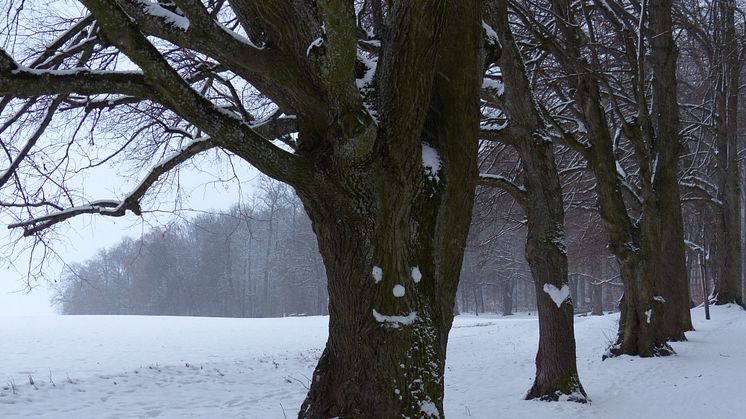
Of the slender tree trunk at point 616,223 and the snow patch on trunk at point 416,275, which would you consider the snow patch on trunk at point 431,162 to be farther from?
the slender tree trunk at point 616,223

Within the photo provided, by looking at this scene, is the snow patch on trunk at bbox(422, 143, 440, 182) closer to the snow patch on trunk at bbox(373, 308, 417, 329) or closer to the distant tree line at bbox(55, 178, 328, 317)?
the snow patch on trunk at bbox(373, 308, 417, 329)

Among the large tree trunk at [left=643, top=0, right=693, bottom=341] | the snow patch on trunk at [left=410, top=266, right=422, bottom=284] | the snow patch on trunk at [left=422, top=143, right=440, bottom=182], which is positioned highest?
the large tree trunk at [left=643, top=0, right=693, bottom=341]

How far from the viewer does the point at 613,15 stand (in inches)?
428

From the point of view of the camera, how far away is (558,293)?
24.0 feet

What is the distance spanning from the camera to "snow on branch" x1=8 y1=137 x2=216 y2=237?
606 cm

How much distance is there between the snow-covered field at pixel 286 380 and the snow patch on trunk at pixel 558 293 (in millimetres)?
1283

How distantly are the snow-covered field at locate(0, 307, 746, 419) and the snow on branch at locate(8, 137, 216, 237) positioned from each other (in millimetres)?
2847

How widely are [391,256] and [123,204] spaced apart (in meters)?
3.82

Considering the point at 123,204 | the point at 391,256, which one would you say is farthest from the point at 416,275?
the point at 123,204

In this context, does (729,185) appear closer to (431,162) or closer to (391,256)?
(431,162)

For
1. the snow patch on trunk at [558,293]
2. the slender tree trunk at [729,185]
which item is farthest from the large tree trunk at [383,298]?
the slender tree trunk at [729,185]

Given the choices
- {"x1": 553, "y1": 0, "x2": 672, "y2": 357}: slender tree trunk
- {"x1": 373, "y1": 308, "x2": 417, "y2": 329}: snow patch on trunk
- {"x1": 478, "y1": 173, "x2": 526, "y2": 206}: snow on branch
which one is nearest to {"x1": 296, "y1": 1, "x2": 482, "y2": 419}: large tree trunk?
{"x1": 373, "y1": 308, "x2": 417, "y2": 329}: snow patch on trunk

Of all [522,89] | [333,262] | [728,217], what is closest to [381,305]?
[333,262]

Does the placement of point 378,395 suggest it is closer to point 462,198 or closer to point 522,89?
point 462,198
